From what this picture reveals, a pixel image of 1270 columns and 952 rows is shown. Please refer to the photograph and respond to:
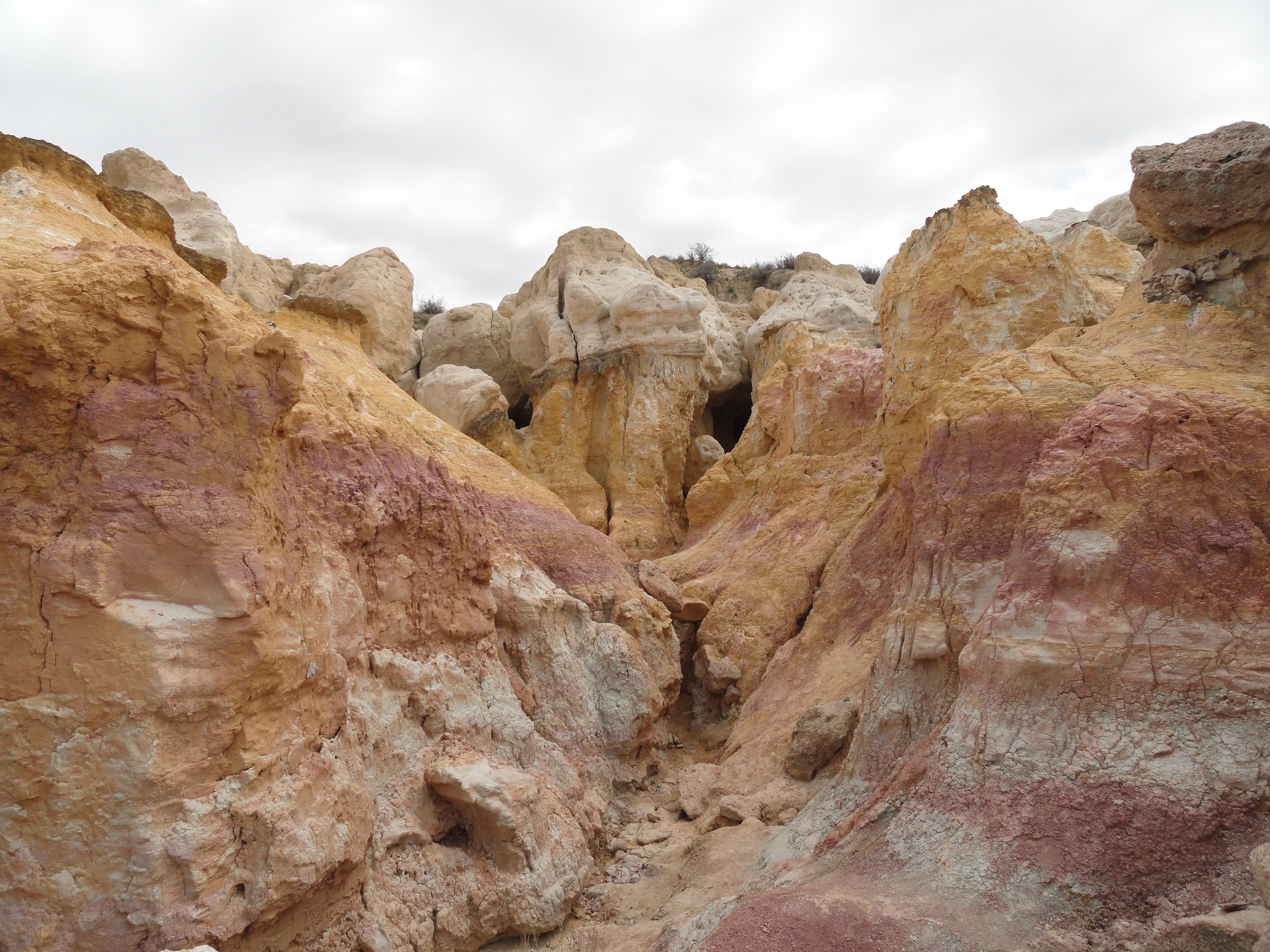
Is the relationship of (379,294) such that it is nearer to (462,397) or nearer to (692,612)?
(462,397)

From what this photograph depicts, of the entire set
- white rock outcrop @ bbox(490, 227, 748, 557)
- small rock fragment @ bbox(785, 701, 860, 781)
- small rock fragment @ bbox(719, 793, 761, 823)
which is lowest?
small rock fragment @ bbox(719, 793, 761, 823)

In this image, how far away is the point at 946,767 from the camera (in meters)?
5.55

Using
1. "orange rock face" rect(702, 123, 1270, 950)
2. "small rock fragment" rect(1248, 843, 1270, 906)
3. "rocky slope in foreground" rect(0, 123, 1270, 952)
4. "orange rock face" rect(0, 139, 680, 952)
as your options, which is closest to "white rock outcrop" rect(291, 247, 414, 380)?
"rocky slope in foreground" rect(0, 123, 1270, 952)

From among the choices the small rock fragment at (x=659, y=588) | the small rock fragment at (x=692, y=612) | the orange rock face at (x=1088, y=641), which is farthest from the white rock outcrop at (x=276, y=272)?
the orange rock face at (x=1088, y=641)

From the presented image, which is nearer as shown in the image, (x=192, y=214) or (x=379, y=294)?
(x=192, y=214)

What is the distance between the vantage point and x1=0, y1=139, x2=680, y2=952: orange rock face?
14.0 feet

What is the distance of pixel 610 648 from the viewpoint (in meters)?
9.41

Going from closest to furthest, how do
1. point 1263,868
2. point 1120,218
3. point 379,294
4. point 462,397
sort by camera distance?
point 1263,868, point 1120,218, point 379,294, point 462,397

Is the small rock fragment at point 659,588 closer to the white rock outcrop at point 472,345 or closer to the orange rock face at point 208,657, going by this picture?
the orange rock face at point 208,657

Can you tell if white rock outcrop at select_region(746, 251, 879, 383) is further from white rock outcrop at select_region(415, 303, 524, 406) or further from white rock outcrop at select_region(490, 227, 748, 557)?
white rock outcrop at select_region(415, 303, 524, 406)

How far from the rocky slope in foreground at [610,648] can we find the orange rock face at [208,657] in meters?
0.02

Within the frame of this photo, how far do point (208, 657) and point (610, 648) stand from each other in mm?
5334

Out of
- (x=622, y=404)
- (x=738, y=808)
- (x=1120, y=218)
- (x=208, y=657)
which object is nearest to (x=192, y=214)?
(x=622, y=404)

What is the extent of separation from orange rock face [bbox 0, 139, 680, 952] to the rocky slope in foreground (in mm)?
22
